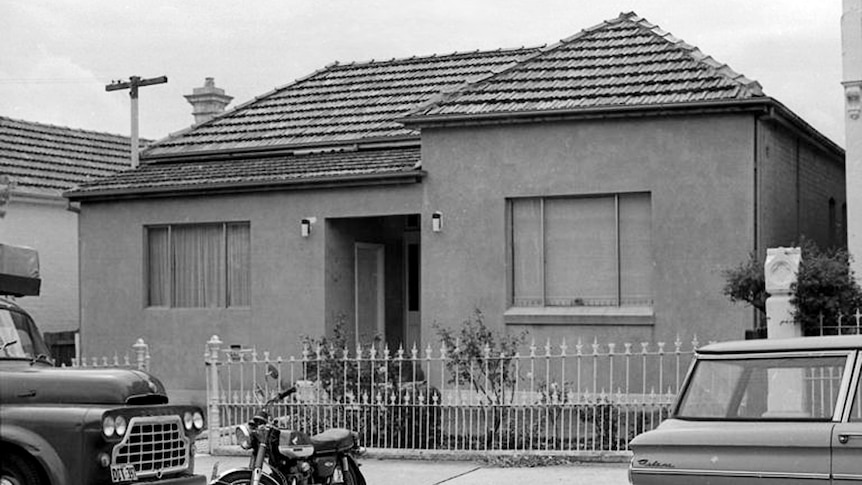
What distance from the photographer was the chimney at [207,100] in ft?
80.2

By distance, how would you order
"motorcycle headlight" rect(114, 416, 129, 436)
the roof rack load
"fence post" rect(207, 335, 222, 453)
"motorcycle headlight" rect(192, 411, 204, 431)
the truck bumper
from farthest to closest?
"fence post" rect(207, 335, 222, 453)
the roof rack load
"motorcycle headlight" rect(192, 411, 204, 431)
the truck bumper
"motorcycle headlight" rect(114, 416, 129, 436)

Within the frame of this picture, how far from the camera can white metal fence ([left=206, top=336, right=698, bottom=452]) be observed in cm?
1321

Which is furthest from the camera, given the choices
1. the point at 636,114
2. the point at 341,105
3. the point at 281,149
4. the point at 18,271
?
the point at 341,105

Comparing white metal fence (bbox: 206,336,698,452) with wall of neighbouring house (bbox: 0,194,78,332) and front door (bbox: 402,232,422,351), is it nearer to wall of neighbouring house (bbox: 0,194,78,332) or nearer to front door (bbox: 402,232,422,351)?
front door (bbox: 402,232,422,351)

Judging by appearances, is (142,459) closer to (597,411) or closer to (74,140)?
(597,411)

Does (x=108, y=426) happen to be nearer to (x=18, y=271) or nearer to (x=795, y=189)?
(x=18, y=271)

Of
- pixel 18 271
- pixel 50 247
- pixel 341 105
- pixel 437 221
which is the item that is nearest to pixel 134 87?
pixel 50 247

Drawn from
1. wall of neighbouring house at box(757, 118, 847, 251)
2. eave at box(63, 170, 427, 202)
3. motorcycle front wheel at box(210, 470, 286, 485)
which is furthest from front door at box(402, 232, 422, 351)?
motorcycle front wheel at box(210, 470, 286, 485)

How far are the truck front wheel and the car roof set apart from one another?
4392 mm

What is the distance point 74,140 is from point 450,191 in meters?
12.3

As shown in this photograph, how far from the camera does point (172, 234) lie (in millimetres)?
18859

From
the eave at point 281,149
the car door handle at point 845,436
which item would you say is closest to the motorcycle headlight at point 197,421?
the car door handle at point 845,436

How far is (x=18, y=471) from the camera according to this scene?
8.56 metres

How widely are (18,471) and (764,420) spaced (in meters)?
4.81
